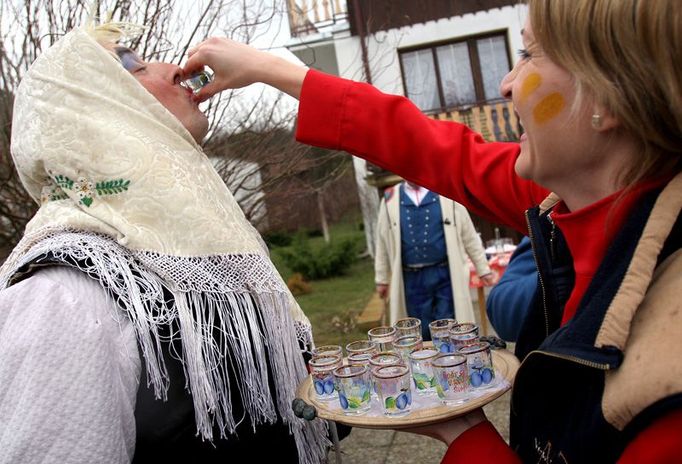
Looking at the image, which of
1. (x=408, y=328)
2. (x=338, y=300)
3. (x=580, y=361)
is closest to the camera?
(x=580, y=361)

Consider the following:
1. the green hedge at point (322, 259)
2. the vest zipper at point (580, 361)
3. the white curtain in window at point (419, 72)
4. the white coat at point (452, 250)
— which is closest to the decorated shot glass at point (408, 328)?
the vest zipper at point (580, 361)

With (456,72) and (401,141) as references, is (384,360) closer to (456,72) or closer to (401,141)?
(401,141)

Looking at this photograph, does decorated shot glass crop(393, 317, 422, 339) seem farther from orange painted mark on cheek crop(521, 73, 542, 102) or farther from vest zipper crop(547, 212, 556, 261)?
orange painted mark on cheek crop(521, 73, 542, 102)

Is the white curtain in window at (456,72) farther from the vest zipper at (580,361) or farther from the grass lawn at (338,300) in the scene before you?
the vest zipper at (580,361)

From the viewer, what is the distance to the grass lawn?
7.56m

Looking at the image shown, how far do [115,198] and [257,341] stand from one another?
1.68 ft

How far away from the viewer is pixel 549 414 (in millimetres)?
1042

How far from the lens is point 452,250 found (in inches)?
196

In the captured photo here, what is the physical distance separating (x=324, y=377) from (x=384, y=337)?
30cm

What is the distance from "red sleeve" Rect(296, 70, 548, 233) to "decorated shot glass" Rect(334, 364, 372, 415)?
1.87ft

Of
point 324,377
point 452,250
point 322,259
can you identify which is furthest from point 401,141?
point 322,259

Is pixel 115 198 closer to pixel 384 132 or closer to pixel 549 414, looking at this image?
pixel 384 132

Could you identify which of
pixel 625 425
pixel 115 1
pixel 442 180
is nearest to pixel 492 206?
pixel 442 180

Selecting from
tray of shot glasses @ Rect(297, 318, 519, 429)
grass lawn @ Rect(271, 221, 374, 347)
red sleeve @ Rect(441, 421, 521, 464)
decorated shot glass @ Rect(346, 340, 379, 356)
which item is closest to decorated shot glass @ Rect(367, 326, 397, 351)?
decorated shot glass @ Rect(346, 340, 379, 356)
